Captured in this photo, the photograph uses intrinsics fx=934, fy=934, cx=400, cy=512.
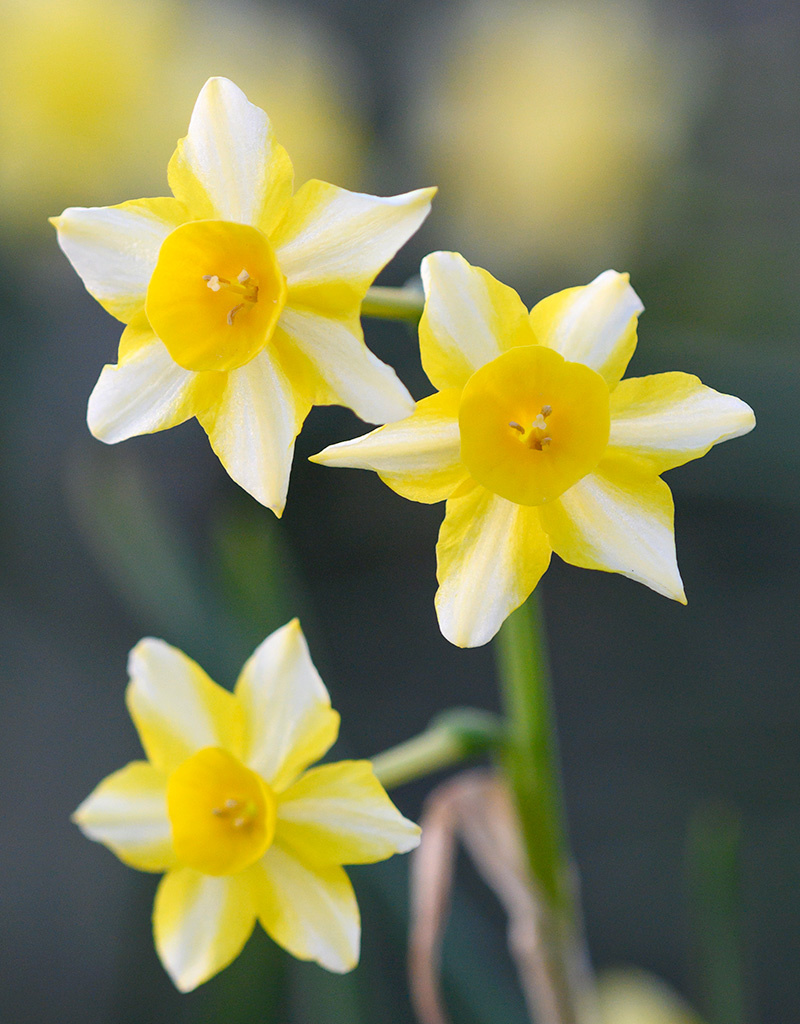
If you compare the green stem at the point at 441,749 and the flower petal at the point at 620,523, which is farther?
the green stem at the point at 441,749

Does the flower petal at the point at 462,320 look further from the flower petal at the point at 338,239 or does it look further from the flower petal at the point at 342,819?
the flower petal at the point at 342,819

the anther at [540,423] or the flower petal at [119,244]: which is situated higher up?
the flower petal at [119,244]

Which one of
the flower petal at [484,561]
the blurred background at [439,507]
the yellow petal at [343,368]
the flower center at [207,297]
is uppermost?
the blurred background at [439,507]

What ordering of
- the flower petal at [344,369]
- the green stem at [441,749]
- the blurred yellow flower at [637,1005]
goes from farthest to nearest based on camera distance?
the blurred yellow flower at [637,1005], the green stem at [441,749], the flower petal at [344,369]

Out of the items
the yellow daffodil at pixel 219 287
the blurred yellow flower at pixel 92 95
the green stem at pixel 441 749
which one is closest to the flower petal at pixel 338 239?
the yellow daffodil at pixel 219 287

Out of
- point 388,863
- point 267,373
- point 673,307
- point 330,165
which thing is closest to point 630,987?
point 388,863

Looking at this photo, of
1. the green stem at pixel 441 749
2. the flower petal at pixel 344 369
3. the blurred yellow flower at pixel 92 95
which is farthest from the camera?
the blurred yellow flower at pixel 92 95
